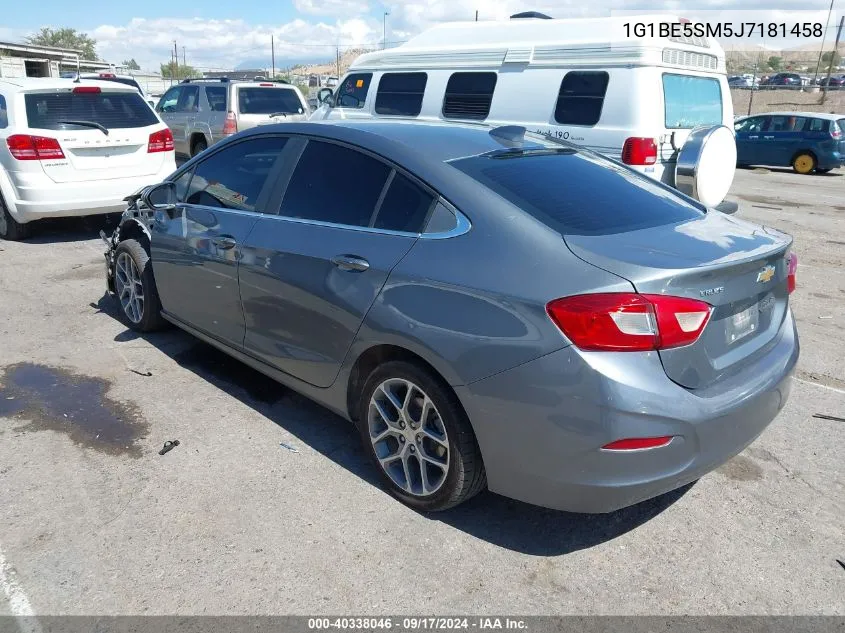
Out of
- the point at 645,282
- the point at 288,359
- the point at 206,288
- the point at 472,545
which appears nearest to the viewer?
the point at 645,282

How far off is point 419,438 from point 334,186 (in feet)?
4.42

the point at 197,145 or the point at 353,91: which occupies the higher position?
the point at 353,91

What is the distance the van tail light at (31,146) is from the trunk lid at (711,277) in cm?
678

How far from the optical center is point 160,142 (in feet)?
27.8

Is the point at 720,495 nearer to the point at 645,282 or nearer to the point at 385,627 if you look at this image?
the point at 645,282

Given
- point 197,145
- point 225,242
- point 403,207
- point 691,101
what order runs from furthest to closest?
point 197,145
point 691,101
point 225,242
point 403,207

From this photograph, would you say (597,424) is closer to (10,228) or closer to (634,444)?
(634,444)

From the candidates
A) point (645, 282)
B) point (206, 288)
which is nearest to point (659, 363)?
point (645, 282)

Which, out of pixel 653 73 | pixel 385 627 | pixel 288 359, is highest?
pixel 653 73

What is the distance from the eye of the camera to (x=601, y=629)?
252 cm

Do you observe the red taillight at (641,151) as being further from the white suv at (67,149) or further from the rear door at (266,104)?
the rear door at (266,104)

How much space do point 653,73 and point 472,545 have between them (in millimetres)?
6612

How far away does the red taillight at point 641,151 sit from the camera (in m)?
7.84

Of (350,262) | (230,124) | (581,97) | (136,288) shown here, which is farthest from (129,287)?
(230,124)
